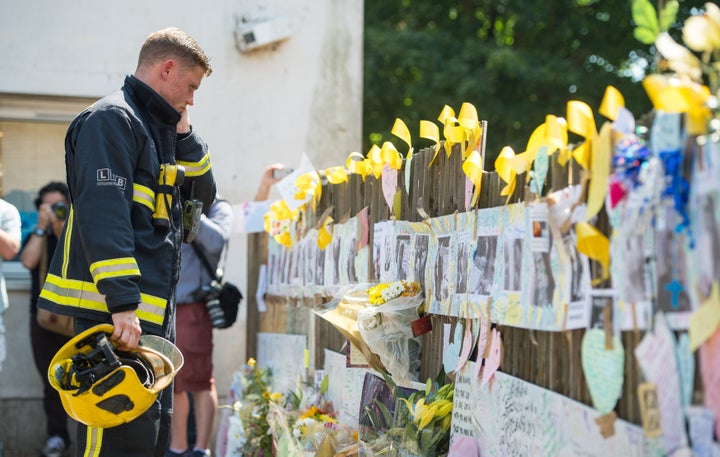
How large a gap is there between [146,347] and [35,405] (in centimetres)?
460

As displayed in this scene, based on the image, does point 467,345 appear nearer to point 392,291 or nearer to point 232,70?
point 392,291

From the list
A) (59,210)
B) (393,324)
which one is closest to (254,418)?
(393,324)

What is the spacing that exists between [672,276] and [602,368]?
0.44 metres

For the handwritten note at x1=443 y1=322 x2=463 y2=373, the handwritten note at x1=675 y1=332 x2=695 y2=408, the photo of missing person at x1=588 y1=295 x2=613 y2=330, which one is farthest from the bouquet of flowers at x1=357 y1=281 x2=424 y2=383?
the handwritten note at x1=675 y1=332 x2=695 y2=408

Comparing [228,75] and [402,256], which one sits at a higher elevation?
[228,75]

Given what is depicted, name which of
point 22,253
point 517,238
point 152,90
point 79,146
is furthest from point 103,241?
point 22,253

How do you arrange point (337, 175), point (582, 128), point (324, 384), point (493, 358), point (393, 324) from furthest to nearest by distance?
point (337, 175) < point (324, 384) < point (393, 324) < point (493, 358) < point (582, 128)

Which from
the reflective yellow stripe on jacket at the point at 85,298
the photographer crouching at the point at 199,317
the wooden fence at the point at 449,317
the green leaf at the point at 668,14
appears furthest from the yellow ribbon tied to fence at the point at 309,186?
the green leaf at the point at 668,14

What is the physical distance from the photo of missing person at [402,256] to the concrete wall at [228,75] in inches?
168

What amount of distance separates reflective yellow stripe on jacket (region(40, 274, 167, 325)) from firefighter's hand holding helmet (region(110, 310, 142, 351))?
166mm

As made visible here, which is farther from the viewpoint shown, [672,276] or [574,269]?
[574,269]

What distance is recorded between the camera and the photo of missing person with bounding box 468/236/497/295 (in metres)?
3.62

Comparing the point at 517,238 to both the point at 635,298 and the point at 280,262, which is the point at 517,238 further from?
the point at 280,262

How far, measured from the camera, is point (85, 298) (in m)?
4.11
